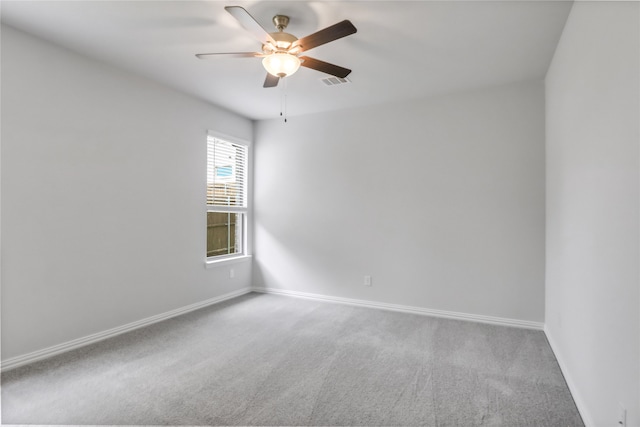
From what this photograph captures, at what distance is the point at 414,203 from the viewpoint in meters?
4.11

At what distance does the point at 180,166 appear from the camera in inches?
156

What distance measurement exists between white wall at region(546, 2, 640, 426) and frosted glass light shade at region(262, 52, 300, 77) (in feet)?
5.73

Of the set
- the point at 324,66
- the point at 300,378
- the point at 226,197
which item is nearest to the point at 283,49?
the point at 324,66

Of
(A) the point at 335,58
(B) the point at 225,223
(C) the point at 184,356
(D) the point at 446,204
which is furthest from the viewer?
(B) the point at 225,223

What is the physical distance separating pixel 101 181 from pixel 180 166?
945 millimetres

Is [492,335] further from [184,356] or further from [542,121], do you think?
[184,356]

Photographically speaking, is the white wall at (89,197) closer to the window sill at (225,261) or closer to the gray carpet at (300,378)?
the window sill at (225,261)

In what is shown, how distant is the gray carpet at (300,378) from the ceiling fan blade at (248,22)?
2.31 meters

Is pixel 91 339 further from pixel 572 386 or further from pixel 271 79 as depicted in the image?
pixel 572 386

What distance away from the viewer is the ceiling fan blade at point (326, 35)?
1972 mm

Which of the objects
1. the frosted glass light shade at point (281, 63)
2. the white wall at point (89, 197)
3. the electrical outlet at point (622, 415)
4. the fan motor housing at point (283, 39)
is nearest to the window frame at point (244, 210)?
the white wall at point (89, 197)

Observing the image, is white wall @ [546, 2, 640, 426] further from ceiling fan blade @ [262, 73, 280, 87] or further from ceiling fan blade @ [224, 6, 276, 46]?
ceiling fan blade @ [262, 73, 280, 87]

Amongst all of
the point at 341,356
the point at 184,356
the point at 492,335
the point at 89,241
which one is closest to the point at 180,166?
the point at 89,241

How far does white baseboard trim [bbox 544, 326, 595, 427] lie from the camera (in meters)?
1.90
